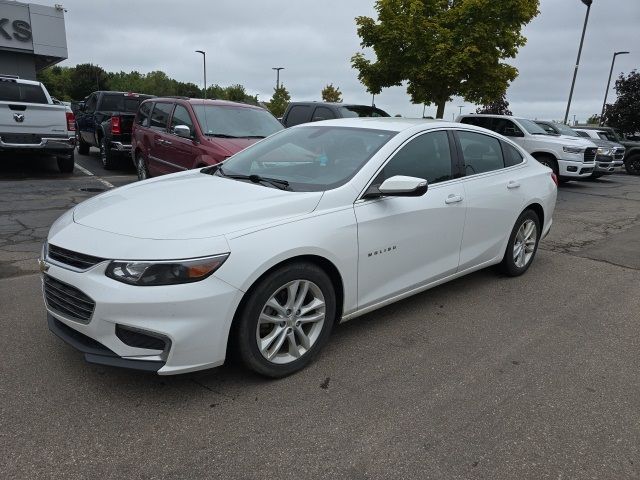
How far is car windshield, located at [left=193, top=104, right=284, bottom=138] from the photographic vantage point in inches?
302

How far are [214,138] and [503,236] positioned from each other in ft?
14.6

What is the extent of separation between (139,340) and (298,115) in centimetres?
925

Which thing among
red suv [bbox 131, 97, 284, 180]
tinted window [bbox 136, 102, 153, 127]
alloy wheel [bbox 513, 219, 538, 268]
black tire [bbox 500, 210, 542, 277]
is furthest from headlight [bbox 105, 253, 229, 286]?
tinted window [bbox 136, 102, 153, 127]

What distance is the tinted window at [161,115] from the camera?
27.8 feet

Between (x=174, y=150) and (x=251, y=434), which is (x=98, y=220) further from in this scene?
(x=174, y=150)

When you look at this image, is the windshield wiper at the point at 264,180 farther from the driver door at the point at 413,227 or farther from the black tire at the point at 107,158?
the black tire at the point at 107,158

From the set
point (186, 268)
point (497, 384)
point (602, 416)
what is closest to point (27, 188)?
point (186, 268)

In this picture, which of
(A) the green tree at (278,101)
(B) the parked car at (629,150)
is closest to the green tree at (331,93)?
(A) the green tree at (278,101)

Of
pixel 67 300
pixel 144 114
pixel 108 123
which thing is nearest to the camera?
pixel 67 300

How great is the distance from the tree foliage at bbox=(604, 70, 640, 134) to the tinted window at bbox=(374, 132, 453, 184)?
27370mm

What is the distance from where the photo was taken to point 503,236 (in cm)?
475

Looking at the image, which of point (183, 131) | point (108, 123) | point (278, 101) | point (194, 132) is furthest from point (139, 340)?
point (278, 101)

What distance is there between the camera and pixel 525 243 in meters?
5.21

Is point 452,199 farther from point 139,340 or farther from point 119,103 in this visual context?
point 119,103
